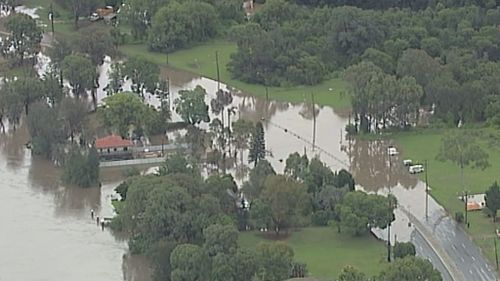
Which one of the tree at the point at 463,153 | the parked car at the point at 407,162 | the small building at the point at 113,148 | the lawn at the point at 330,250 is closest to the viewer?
the lawn at the point at 330,250

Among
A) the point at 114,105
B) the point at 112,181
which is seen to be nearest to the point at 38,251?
the point at 112,181

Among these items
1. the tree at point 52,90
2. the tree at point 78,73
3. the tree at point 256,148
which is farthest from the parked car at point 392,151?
the tree at point 78,73

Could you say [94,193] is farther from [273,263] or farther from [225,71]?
[225,71]

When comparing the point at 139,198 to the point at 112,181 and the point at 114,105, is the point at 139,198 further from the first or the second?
the point at 114,105

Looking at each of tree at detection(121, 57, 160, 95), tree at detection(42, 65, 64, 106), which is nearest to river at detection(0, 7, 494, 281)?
tree at detection(121, 57, 160, 95)

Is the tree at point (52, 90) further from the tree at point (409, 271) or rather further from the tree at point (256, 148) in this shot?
the tree at point (409, 271)

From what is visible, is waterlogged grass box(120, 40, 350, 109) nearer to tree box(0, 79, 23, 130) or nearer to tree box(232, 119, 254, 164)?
tree box(232, 119, 254, 164)
